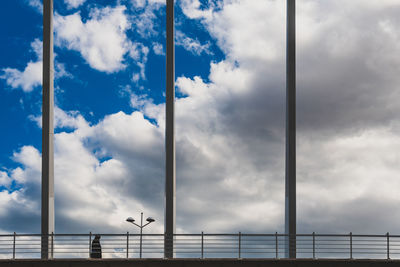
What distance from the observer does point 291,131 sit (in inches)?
594

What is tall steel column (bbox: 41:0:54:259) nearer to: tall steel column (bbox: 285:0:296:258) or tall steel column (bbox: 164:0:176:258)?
tall steel column (bbox: 164:0:176:258)

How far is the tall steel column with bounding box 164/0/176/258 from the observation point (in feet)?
47.9

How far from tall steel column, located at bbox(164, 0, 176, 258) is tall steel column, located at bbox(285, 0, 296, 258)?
10.3 ft

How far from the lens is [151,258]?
1308cm

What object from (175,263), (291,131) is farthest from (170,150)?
(291,131)

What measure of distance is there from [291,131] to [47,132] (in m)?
6.85

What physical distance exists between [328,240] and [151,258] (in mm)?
4506

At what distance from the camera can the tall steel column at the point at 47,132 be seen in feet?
48.3

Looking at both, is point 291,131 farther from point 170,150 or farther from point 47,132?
point 47,132

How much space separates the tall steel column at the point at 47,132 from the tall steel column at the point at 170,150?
3.21 meters

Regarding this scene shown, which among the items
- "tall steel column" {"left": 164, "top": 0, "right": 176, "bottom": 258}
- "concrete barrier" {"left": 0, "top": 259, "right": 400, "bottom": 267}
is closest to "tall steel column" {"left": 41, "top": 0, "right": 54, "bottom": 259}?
"concrete barrier" {"left": 0, "top": 259, "right": 400, "bottom": 267}

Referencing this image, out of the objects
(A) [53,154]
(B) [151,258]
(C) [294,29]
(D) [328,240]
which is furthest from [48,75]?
(D) [328,240]

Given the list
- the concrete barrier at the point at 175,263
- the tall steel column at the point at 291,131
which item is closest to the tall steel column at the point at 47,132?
the concrete barrier at the point at 175,263

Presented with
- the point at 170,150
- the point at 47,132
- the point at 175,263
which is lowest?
the point at 175,263
